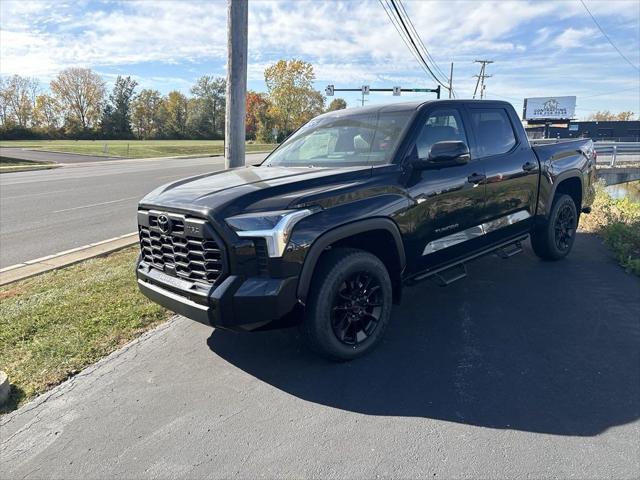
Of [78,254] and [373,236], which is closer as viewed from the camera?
[373,236]

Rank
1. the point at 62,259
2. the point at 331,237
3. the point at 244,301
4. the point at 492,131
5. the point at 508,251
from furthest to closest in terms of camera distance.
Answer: the point at 62,259 < the point at 508,251 < the point at 492,131 < the point at 331,237 < the point at 244,301

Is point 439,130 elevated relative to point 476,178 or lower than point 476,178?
elevated

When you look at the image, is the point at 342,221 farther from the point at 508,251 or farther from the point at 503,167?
the point at 508,251

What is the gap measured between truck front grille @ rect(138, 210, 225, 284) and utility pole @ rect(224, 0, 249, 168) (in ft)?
10.1

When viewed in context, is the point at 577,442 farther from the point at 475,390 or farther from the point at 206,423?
the point at 206,423

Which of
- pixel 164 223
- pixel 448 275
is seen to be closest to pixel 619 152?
pixel 448 275

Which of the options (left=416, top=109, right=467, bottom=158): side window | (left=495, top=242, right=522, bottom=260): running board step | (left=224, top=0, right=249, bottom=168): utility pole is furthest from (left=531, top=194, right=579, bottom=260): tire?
(left=224, top=0, right=249, bottom=168): utility pole

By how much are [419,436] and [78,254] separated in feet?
19.1

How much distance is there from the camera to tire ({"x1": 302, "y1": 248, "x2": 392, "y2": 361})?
10.5ft

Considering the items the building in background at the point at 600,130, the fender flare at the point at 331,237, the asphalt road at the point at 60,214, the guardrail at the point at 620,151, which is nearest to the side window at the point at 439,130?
the fender flare at the point at 331,237

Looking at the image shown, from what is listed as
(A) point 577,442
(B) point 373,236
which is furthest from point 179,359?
(A) point 577,442

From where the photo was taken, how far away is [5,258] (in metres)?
6.80

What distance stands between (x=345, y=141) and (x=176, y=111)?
306 ft

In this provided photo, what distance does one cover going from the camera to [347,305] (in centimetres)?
344
